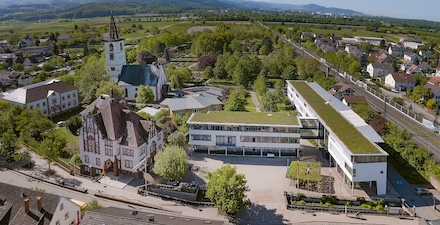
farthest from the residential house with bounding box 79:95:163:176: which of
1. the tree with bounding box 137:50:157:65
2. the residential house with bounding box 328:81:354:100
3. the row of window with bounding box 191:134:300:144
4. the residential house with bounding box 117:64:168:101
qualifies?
the tree with bounding box 137:50:157:65

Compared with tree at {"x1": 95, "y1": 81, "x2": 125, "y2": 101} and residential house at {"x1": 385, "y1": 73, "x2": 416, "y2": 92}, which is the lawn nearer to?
tree at {"x1": 95, "y1": 81, "x2": 125, "y2": 101}

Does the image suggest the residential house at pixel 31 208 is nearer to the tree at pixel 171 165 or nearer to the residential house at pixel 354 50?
the tree at pixel 171 165

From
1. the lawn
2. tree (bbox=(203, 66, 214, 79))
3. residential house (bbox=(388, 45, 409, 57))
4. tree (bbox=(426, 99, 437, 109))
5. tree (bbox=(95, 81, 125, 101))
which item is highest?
residential house (bbox=(388, 45, 409, 57))

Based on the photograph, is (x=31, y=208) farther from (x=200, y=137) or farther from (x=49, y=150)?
(x=200, y=137)

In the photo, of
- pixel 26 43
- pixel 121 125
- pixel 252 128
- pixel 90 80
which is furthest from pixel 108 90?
pixel 26 43

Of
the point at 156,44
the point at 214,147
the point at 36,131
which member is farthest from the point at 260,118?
the point at 156,44

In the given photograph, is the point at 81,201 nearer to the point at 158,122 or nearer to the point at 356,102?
the point at 158,122
